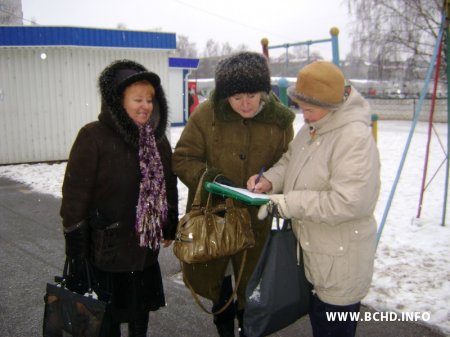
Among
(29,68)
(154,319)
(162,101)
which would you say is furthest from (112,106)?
(29,68)

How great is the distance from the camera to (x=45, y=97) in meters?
9.85

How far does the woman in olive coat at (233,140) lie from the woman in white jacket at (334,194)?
0.41m

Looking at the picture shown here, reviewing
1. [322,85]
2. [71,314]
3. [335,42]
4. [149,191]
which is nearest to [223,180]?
[149,191]

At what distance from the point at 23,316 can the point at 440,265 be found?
3559mm

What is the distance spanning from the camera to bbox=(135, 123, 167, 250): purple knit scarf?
232 cm

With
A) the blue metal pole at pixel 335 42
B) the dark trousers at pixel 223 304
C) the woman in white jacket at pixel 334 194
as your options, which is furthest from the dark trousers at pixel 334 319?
the blue metal pole at pixel 335 42

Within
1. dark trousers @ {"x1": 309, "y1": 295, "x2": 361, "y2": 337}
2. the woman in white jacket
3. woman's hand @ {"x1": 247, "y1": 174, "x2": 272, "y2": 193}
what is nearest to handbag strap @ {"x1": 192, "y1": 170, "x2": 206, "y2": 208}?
woman's hand @ {"x1": 247, "y1": 174, "x2": 272, "y2": 193}

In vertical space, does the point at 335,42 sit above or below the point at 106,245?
above

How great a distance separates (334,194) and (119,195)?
1.16m

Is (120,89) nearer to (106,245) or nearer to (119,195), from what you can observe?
(119,195)

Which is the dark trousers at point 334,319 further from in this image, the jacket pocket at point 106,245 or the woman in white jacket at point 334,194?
the jacket pocket at point 106,245

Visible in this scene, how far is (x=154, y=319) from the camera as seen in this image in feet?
10.4

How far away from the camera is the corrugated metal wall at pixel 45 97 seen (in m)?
9.64

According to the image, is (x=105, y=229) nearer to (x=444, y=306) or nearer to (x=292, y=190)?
(x=292, y=190)
